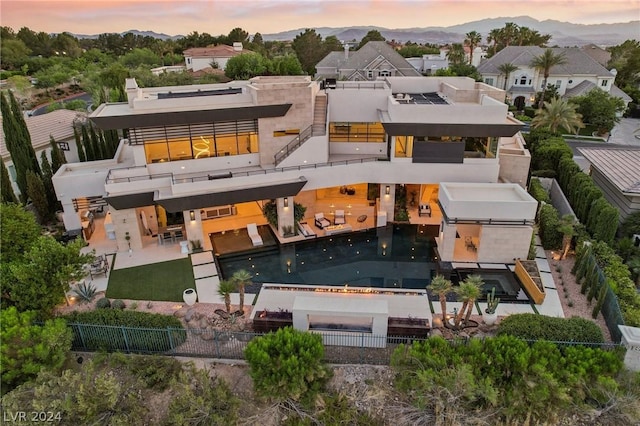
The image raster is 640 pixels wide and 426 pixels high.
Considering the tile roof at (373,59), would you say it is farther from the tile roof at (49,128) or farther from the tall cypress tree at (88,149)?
the tall cypress tree at (88,149)

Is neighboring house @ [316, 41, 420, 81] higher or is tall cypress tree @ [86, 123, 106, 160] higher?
neighboring house @ [316, 41, 420, 81]

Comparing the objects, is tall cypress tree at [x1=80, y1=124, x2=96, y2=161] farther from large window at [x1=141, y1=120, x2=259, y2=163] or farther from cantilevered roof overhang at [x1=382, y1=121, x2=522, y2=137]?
cantilevered roof overhang at [x1=382, y1=121, x2=522, y2=137]

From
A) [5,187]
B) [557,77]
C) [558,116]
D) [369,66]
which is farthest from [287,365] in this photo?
[557,77]

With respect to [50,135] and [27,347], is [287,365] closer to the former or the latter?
[27,347]

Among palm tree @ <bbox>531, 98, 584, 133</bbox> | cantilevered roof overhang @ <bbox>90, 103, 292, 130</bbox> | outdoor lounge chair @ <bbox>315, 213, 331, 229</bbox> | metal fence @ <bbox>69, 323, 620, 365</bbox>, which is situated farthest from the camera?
palm tree @ <bbox>531, 98, 584, 133</bbox>

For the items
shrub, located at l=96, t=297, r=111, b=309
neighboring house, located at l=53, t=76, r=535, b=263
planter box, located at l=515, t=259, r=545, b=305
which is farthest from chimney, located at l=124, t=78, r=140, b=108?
planter box, located at l=515, t=259, r=545, b=305

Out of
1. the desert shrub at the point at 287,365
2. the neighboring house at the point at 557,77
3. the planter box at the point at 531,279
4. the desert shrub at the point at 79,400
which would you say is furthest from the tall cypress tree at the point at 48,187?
the neighboring house at the point at 557,77
